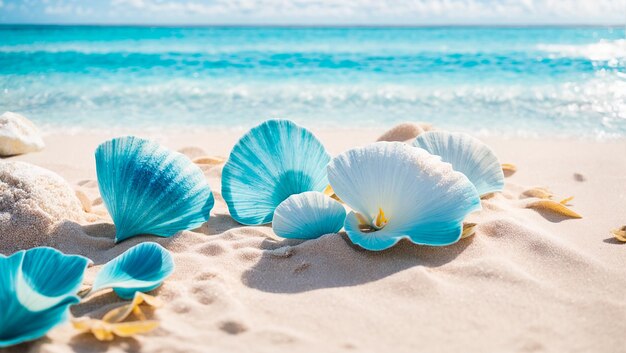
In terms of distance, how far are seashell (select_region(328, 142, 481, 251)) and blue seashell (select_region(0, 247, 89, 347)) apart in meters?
1.06

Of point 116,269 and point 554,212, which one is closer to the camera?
point 116,269

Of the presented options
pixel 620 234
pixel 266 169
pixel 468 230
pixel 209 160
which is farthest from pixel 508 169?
pixel 209 160

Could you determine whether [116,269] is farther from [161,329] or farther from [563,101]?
[563,101]

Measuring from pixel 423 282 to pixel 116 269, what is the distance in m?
1.12

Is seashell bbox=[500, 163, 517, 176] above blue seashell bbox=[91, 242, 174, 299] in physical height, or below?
below

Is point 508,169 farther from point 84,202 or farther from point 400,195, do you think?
point 84,202

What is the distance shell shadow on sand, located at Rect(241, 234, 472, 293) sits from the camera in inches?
82.3

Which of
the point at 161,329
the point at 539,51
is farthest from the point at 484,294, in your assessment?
the point at 539,51

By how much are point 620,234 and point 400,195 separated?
1038 millimetres

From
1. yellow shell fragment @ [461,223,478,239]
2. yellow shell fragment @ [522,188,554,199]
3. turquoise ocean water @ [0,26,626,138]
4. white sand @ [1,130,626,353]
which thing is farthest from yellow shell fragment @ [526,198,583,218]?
turquoise ocean water @ [0,26,626,138]

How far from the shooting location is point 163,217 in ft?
8.41

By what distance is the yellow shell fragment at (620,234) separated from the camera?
8.03 ft

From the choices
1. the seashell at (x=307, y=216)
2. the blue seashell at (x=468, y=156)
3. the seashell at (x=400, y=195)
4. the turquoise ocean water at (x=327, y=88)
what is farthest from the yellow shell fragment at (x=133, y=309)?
the turquoise ocean water at (x=327, y=88)

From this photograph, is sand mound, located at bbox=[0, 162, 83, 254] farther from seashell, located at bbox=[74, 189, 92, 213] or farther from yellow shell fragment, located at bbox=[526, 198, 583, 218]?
yellow shell fragment, located at bbox=[526, 198, 583, 218]
